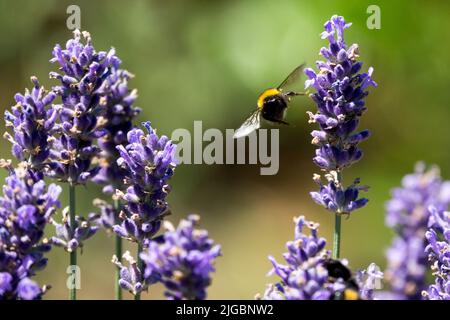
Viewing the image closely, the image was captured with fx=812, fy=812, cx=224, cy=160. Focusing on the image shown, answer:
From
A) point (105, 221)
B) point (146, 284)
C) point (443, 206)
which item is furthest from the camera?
point (105, 221)

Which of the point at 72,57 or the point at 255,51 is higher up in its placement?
the point at 255,51

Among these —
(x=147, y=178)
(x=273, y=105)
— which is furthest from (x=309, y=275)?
(x=273, y=105)

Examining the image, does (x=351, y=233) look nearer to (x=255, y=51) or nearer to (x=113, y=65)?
(x=255, y=51)

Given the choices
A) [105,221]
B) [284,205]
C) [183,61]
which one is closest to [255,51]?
[183,61]

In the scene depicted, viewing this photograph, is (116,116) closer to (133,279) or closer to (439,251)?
(133,279)

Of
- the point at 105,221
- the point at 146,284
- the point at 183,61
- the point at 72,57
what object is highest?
the point at 183,61

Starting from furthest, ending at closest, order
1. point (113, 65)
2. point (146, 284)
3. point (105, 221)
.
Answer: point (105, 221) < point (113, 65) < point (146, 284)

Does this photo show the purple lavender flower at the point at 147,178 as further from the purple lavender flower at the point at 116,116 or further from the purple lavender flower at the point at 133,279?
the purple lavender flower at the point at 116,116

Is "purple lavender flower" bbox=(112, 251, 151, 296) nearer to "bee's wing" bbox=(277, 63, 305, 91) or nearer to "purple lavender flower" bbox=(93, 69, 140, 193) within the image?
"purple lavender flower" bbox=(93, 69, 140, 193)
